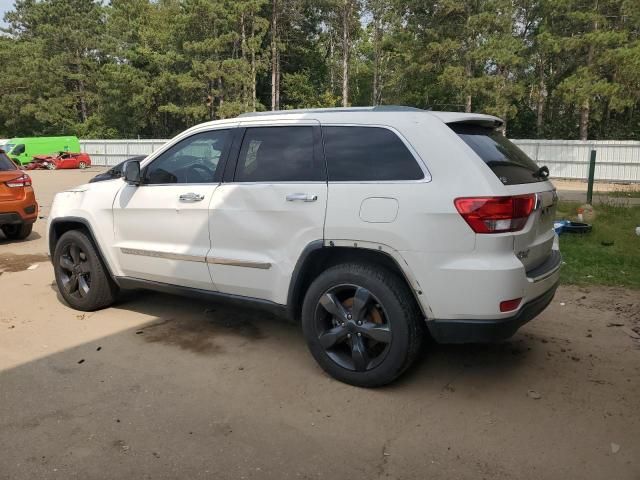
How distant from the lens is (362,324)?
12.2 ft

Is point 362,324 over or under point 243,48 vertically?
under

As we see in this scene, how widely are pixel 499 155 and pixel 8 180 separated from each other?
7583mm

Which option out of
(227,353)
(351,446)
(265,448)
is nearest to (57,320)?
(227,353)

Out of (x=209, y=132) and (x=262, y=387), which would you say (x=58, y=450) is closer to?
(x=262, y=387)

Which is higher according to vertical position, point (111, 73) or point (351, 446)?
point (111, 73)

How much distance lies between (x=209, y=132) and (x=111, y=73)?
5071 cm

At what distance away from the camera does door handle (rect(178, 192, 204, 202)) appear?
445cm

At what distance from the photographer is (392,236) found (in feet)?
11.5

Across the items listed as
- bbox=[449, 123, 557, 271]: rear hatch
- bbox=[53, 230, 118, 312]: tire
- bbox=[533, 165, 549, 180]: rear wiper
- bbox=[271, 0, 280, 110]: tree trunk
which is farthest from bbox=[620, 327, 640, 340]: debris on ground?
bbox=[271, 0, 280, 110]: tree trunk

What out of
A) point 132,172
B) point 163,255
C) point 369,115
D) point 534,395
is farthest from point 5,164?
point 534,395

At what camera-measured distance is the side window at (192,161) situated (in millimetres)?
4531

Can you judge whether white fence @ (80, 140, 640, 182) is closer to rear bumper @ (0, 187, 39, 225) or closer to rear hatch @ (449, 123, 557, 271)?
rear bumper @ (0, 187, 39, 225)

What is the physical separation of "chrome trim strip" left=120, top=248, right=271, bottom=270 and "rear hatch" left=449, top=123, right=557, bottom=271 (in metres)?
1.66

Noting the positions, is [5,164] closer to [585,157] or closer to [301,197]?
[301,197]
